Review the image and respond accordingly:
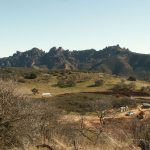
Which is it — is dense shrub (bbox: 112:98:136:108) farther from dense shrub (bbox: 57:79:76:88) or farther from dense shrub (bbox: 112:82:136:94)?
dense shrub (bbox: 57:79:76:88)

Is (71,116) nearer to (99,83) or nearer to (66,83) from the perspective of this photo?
(66,83)

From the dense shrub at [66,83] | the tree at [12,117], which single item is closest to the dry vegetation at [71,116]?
the tree at [12,117]

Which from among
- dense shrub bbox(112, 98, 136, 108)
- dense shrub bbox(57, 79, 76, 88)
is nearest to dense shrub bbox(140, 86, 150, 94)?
dense shrub bbox(57, 79, 76, 88)

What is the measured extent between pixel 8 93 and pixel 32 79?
9207cm

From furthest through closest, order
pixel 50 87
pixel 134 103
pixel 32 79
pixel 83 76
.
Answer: pixel 83 76 → pixel 32 79 → pixel 50 87 → pixel 134 103

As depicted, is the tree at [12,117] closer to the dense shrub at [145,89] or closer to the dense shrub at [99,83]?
the dense shrub at [145,89]

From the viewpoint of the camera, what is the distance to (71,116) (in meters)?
63.1

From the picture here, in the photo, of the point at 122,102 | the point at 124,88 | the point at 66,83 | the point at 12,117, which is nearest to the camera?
the point at 12,117

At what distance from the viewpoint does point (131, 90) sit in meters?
103

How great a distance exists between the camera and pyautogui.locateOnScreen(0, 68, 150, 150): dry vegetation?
54.0 ft

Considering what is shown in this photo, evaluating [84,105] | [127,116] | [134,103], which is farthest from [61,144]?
[134,103]

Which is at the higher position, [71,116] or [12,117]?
[12,117]

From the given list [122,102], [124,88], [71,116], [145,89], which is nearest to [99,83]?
[124,88]

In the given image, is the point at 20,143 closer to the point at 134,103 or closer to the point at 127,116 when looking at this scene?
the point at 127,116
